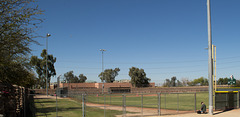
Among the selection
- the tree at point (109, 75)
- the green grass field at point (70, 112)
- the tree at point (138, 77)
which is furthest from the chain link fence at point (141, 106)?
the tree at point (109, 75)

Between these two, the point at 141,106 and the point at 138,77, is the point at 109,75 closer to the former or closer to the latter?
the point at 138,77

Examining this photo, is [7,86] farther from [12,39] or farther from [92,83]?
[92,83]

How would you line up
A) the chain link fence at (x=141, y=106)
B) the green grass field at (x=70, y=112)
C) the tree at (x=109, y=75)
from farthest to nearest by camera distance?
the tree at (x=109, y=75), the green grass field at (x=70, y=112), the chain link fence at (x=141, y=106)

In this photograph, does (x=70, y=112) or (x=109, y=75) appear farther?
(x=109, y=75)

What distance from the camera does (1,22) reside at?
964 centimetres

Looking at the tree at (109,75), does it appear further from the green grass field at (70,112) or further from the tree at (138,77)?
the green grass field at (70,112)

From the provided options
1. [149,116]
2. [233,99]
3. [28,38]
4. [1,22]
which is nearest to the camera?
[1,22]

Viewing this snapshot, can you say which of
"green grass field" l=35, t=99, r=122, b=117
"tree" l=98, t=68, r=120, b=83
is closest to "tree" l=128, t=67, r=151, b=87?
"tree" l=98, t=68, r=120, b=83

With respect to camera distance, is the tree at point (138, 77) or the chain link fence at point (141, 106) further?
the tree at point (138, 77)

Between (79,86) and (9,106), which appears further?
(79,86)

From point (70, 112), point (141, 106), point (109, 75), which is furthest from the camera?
point (109, 75)

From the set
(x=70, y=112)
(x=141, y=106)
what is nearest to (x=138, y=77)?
(x=141, y=106)

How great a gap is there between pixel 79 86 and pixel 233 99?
61281mm

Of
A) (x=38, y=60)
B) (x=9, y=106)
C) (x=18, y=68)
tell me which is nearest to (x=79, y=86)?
(x=38, y=60)
